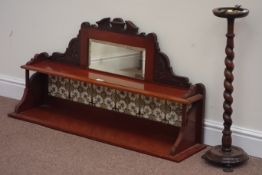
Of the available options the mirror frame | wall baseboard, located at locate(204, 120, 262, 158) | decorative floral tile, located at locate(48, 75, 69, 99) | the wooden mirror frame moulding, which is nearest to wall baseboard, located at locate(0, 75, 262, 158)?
wall baseboard, located at locate(204, 120, 262, 158)

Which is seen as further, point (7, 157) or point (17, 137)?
point (17, 137)

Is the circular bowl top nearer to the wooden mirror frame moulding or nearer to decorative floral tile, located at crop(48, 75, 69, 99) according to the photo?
the wooden mirror frame moulding

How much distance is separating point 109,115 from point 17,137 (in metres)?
0.59

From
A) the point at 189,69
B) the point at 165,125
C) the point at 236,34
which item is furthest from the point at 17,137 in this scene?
the point at 236,34

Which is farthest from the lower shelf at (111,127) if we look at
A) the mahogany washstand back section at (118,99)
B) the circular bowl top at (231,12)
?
the circular bowl top at (231,12)

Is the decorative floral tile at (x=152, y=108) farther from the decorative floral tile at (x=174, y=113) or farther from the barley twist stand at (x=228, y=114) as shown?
the barley twist stand at (x=228, y=114)

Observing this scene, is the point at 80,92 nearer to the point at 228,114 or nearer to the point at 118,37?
the point at 118,37

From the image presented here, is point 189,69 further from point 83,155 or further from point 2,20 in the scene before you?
point 2,20

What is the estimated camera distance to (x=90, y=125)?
3350 mm

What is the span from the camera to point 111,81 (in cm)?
317

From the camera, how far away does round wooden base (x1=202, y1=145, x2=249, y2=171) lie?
2801 millimetres

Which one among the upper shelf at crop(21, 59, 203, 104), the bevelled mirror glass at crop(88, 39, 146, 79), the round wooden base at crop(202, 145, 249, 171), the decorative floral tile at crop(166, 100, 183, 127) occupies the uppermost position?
the bevelled mirror glass at crop(88, 39, 146, 79)

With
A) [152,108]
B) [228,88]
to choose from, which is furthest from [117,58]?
[228,88]

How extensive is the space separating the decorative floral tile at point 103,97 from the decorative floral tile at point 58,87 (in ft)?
0.76
